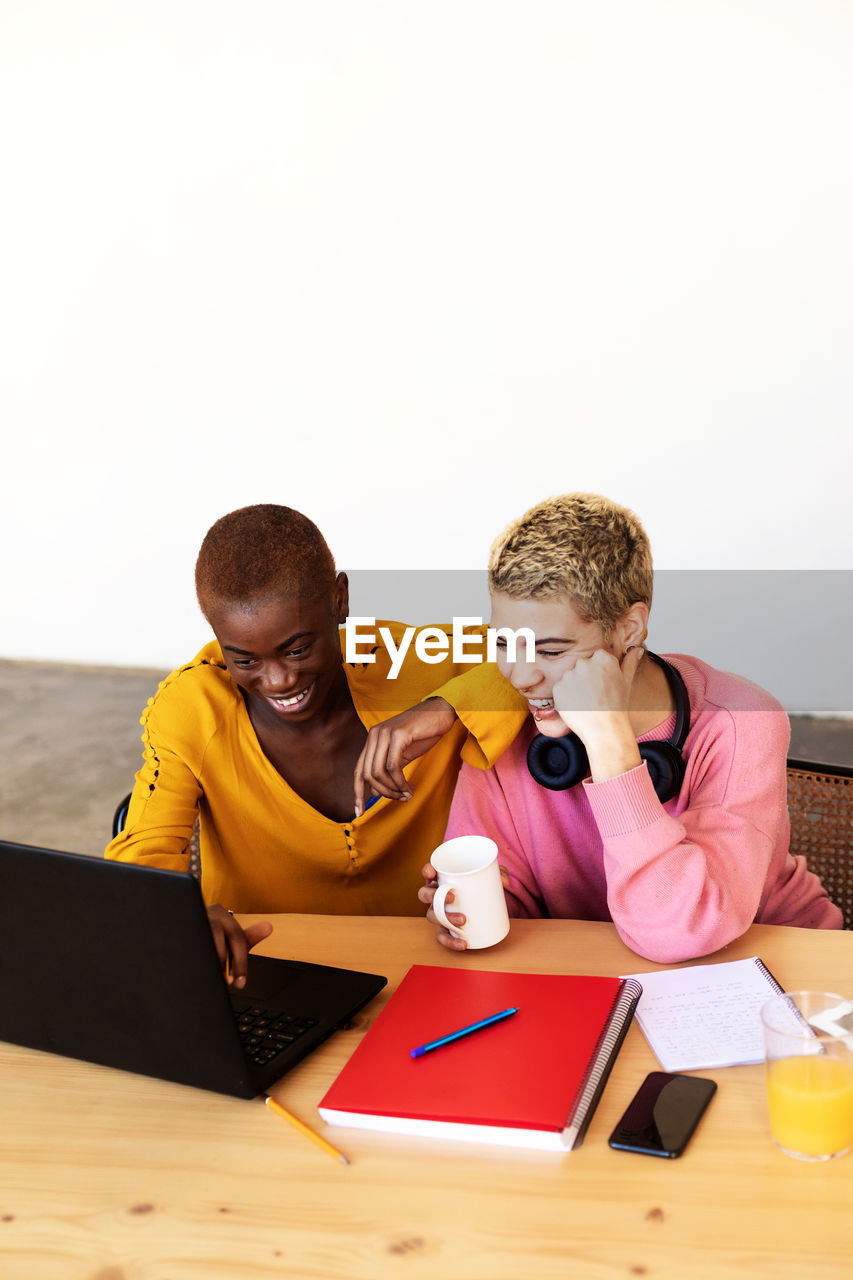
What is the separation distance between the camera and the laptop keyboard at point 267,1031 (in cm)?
108

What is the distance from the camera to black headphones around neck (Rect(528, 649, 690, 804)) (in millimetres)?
1313

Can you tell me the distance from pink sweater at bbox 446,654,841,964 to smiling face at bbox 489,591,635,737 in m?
0.11

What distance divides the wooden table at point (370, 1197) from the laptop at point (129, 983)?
37mm

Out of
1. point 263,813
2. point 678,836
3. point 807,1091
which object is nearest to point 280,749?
point 263,813

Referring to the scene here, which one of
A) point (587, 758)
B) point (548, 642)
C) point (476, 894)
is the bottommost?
point (476, 894)

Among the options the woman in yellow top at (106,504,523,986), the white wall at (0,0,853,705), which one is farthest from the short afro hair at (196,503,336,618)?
the white wall at (0,0,853,705)

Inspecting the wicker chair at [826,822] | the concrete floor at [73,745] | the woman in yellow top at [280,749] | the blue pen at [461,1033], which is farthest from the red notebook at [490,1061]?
the concrete floor at [73,745]

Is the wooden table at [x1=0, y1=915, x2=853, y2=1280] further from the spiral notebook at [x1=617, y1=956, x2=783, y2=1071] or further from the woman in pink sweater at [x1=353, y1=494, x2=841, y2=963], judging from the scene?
the woman in pink sweater at [x1=353, y1=494, x2=841, y2=963]

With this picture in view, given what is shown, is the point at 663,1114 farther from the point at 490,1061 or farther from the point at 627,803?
the point at 627,803

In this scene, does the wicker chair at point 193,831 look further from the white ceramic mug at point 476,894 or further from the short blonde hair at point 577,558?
the short blonde hair at point 577,558

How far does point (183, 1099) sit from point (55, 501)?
14.4 feet

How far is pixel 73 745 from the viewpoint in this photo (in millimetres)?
4422

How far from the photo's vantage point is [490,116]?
4055 millimetres

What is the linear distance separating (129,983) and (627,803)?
56 cm
